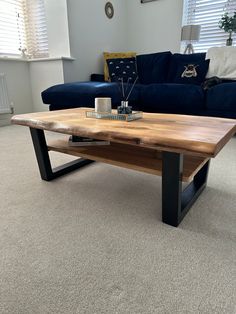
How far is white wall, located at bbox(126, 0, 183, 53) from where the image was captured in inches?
133

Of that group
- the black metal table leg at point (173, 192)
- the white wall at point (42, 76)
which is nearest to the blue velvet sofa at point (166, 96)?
the white wall at point (42, 76)

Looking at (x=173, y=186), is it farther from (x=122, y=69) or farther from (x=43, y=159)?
(x=122, y=69)

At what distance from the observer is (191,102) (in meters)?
2.26

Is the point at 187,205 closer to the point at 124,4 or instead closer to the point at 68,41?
the point at 68,41

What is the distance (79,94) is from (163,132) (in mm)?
1662

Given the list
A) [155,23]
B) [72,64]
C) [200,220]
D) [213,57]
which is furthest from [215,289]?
[155,23]

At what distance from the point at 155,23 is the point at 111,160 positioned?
331cm

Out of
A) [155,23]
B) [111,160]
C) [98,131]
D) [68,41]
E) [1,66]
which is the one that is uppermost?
[155,23]

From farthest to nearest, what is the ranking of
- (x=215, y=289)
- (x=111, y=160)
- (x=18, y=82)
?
(x=18, y=82), (x=111, y=160), (x=215, y=289)

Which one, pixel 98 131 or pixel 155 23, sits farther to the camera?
pixel 155 23

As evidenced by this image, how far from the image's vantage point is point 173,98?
234 centimetres

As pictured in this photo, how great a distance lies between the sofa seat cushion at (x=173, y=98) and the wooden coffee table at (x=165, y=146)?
1246 mm

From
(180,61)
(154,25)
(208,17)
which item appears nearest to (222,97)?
(180,61)

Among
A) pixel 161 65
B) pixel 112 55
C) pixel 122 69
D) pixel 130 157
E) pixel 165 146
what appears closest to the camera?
pixel 165 146
